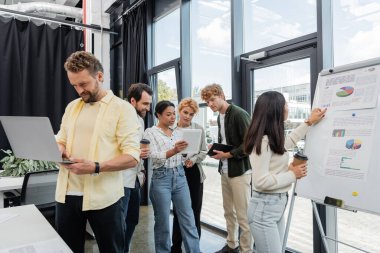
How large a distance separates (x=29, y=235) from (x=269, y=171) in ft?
3.92

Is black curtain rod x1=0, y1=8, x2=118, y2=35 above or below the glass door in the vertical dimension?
above

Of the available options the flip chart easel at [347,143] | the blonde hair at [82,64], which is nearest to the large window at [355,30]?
the flip chart easel at [347,143]

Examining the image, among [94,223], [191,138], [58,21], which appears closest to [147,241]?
[191,138]

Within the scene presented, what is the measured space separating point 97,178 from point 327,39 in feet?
6.60

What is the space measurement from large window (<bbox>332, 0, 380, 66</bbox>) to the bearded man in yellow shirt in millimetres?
1807

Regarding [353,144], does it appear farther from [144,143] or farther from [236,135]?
[144,143]

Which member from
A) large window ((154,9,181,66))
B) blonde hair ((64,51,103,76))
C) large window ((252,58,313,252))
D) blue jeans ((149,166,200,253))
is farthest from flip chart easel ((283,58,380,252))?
large window ((154,9,181,66))

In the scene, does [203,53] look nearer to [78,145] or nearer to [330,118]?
[330,118]

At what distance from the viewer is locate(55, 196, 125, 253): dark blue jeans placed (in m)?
1.45

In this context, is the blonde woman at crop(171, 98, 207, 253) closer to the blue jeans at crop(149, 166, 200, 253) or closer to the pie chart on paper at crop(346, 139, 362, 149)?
the blue jeans at crop(149, 166, 200, 253)

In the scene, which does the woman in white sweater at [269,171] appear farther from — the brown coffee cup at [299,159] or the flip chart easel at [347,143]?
the flip chart easel at [347,143]

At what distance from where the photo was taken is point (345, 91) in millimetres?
1755

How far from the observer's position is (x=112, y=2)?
492 centimetres

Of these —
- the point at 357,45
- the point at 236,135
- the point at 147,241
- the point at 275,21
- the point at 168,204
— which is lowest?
the point at 147,241
